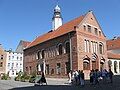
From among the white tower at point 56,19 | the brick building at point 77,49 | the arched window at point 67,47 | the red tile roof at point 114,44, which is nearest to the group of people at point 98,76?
the brick building at point 77,49

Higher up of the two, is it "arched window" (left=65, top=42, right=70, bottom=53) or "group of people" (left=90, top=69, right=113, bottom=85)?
"arched window" (left=65, top=42, right=70, bottom=53)

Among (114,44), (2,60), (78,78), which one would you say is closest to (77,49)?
(78,78)

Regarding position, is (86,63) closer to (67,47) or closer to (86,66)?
(86,66)

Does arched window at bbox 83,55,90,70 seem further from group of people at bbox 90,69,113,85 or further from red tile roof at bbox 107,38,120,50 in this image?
red tile roof at bbox 107,38,120,50

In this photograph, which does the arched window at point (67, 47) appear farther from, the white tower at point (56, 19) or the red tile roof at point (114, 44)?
the red tile roof at point (114, 44)

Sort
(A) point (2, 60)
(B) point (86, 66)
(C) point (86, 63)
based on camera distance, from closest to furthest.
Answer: (B) point (86, 66), (C) point (86, 63), (A) point (2, 60)

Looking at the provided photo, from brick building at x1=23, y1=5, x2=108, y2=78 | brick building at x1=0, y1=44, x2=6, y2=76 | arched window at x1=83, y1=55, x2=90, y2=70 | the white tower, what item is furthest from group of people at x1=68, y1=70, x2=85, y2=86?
brick building at x1=0, y1=44, x2=6, y2=76

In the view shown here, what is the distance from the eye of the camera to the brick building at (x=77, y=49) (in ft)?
128

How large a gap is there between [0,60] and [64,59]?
3936 centimetres

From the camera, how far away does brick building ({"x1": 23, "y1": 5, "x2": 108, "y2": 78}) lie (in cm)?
3910

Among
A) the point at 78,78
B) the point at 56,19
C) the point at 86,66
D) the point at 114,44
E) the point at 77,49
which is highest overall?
the point at 56,19

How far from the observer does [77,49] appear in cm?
3850

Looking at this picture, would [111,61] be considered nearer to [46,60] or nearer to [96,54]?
[96,54]

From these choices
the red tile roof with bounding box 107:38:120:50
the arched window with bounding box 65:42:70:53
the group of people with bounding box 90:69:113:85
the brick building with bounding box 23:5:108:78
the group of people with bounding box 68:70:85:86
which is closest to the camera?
the group of people with bounding box 68:70:85:86
